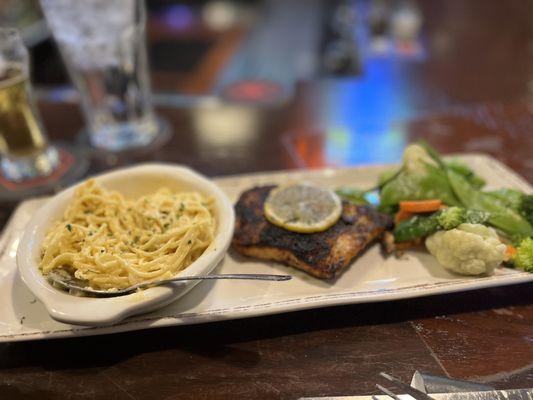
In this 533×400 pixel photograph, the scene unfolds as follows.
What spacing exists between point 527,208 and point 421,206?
54 centimetres

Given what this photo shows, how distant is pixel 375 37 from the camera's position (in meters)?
6.35

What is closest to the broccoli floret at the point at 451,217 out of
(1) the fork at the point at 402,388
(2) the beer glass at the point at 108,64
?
(1) the fork at the point at 402,388

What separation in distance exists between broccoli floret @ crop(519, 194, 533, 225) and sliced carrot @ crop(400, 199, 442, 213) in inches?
16.4

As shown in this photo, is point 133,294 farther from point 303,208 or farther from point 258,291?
point 303,208

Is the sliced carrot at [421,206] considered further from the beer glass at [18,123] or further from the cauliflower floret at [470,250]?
the beer glass at [18,123]

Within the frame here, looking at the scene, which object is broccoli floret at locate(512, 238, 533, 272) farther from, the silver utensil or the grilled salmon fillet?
the silver utensil

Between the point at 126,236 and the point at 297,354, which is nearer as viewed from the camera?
the point at 297,354

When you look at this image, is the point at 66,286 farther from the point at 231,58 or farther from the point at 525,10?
the point at 525,10

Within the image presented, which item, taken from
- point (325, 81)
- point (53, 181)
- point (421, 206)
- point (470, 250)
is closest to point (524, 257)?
point (470, 250)

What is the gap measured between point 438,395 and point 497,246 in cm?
79

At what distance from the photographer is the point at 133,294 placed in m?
1.89

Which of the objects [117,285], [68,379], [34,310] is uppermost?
[117,285]

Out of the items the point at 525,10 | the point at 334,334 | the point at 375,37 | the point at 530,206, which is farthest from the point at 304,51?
the point at 334,334

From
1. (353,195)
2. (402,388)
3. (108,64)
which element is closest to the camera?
(402,388)
